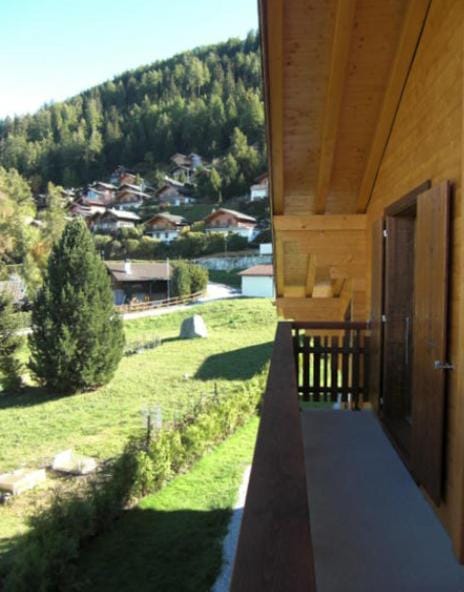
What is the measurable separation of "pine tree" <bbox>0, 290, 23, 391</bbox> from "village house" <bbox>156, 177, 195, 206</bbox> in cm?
5470

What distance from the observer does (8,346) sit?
16531 mm

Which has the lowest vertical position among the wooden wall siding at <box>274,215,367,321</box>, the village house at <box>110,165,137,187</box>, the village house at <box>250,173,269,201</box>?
the wooden wall siding at <box>274,215,367,321</box>

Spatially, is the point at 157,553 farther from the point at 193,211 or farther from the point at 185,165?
the point at 185,165

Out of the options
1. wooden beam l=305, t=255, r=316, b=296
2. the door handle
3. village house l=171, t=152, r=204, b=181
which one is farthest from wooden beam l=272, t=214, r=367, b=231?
village house l=171, t=152, r=204, b=181

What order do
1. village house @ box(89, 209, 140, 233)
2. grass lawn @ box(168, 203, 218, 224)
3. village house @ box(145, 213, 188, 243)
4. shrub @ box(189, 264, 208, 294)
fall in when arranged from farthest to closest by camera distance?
grass lawn @ box(168, 203, 218, 224) → village house @ box(89, 209, 140, 233) → village house @ box(145, 213, 188, 243) → shrub @ box(189, 264, 208, 294)

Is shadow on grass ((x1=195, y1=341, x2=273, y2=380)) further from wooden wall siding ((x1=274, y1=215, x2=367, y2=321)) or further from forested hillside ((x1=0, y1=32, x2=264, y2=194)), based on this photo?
forested hillside ((x1=0, y1=32, x2=264, y2=194))

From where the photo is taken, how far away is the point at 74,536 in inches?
269

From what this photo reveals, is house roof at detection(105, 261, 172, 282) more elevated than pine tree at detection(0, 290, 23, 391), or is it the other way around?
house roof at detection(105, 261, 172, 282)

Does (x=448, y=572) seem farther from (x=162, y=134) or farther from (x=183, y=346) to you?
(x=162, y=134)

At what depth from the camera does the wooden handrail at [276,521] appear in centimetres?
86

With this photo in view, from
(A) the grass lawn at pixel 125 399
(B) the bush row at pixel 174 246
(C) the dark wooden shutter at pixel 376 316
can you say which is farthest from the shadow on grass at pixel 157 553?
(B) the bush row at pixel 174 246

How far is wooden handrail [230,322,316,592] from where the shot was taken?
33.7 inches

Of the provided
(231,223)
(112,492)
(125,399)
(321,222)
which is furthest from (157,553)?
(231,223)

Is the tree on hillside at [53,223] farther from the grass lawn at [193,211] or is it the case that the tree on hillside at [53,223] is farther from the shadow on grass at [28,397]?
the shadow on grass at [28,397]
